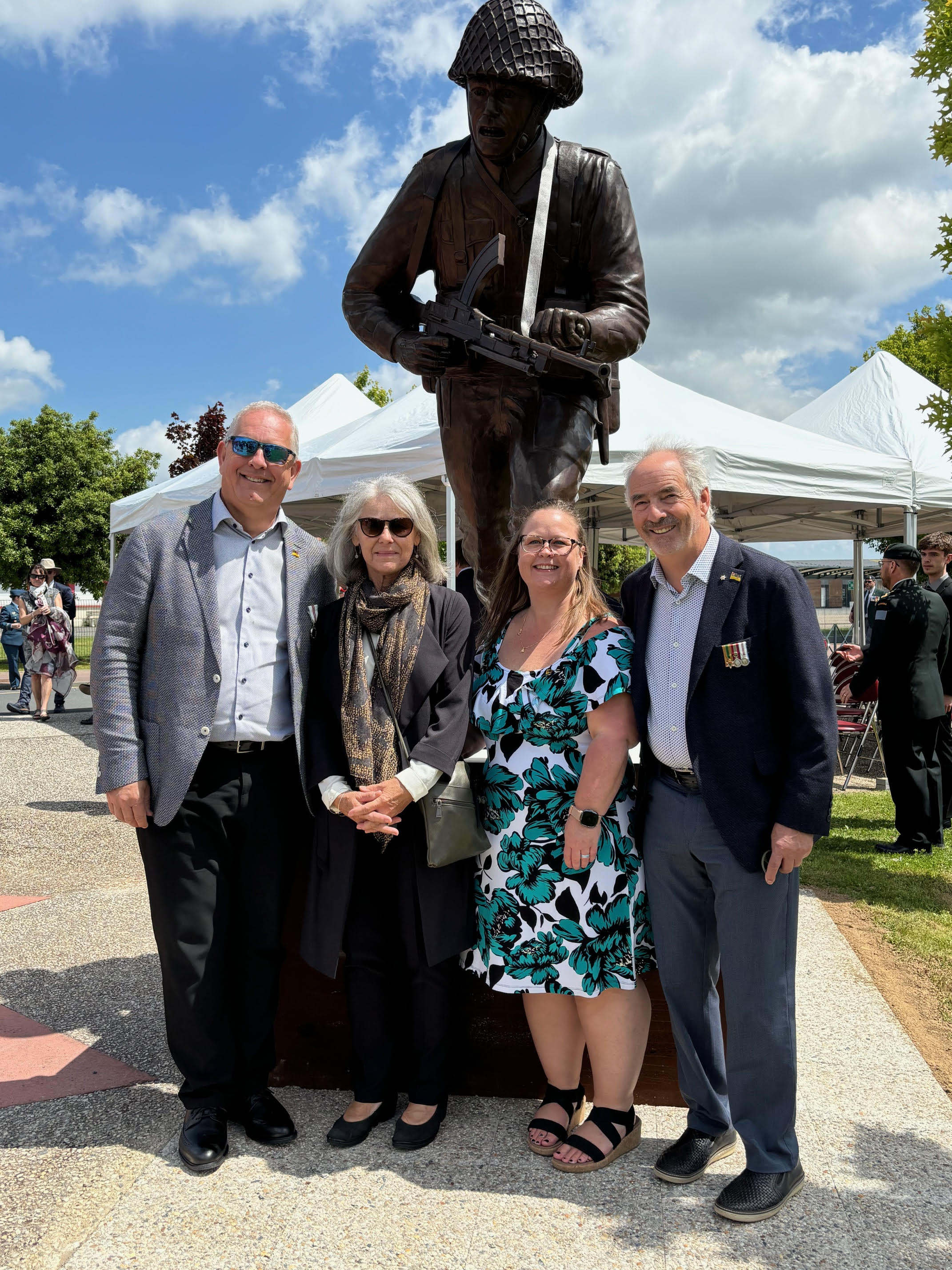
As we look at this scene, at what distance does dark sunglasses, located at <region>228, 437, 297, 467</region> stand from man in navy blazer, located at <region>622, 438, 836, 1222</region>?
1035mm

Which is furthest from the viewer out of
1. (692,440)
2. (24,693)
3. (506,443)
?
(24,693)

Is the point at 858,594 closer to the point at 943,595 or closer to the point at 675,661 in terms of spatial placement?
the point at 943,595

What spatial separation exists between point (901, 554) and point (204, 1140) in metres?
5.89

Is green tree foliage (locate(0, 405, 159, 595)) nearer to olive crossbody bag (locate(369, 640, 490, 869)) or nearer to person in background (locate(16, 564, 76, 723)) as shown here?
person in background (locate(16, 564, 76, 723))

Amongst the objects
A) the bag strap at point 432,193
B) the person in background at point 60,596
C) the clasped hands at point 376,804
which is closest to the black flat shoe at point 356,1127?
the clasped hands at point 376,804

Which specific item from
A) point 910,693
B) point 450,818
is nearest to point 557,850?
point 450,818

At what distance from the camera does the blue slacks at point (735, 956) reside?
2350 millimetres

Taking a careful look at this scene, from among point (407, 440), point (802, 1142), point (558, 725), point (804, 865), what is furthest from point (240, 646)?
point (407, 440)

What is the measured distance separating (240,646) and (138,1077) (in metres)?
1.55

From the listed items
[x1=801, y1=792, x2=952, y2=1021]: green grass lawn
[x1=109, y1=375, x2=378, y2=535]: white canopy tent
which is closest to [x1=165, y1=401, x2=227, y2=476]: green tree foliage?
[x1=109, y1=375, x2=378, y2=535]: white canopy tent

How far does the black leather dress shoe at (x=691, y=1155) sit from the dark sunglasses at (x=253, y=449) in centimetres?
220

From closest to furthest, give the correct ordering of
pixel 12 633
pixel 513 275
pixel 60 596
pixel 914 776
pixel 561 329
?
pixel 561 329 → pixel 513 275 → pixel 914 776 → pixel 60 596 → pixel 12 633

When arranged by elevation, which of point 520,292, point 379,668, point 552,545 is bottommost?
point 379,668

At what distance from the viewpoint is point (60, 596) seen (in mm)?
13031
